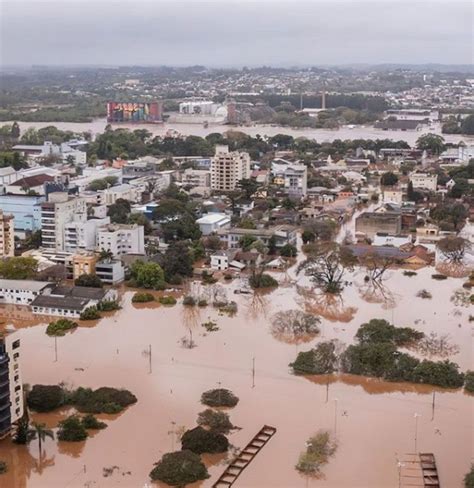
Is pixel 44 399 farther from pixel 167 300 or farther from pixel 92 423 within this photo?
pixel 167 300

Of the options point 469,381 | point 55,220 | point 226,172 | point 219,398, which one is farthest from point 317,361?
point 226,172

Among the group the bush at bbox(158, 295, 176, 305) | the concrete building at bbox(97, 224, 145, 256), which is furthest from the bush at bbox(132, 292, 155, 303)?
the concrete building at bbox(97, 224, 145, 256)

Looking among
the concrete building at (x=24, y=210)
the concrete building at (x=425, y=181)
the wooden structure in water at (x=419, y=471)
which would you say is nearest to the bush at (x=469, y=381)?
the wooden structure in water at (x=419, y=471)

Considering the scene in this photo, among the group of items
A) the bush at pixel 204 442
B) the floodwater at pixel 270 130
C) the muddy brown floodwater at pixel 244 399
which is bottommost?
the muddy brown floodwater at pixel 244 399

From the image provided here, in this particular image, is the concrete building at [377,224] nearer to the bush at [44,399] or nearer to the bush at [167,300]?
the bush at [167,300]

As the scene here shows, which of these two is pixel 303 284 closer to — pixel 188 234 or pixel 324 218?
pixel 188 234

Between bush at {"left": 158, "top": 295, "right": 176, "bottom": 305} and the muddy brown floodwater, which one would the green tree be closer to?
the muddy brown floodwater
